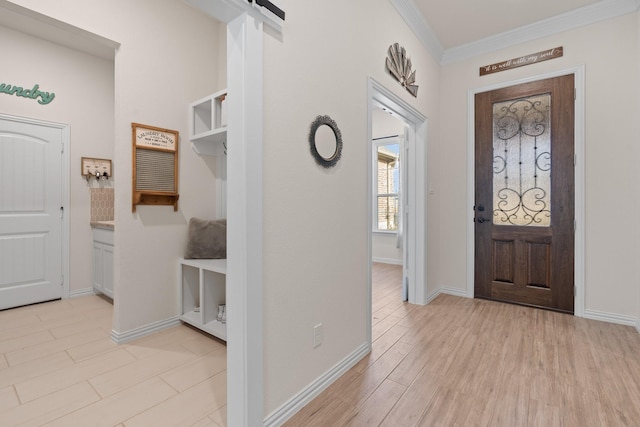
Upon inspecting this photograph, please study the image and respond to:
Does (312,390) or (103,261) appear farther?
(103,261)

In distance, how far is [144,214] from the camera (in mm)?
2488

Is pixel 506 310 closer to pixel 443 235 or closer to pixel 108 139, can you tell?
pixel 443 235

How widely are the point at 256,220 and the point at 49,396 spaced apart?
1.61 meters

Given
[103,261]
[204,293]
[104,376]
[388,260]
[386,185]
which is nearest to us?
[104,376]

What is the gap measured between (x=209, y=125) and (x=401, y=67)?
1.86 m

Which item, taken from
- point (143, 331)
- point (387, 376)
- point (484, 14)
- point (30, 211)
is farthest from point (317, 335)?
point (30, 211)

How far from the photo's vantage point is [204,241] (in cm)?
264

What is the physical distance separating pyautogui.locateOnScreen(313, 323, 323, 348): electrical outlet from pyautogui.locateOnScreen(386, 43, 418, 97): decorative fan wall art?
209 centimetres

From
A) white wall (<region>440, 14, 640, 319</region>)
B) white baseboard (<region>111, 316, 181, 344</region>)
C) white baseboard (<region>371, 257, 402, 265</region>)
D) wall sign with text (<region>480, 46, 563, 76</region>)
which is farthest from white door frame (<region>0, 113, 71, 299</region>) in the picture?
white wall (<region>440, 14, 640, 319</region>)

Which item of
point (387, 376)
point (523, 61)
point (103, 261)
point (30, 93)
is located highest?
point (523, 61)

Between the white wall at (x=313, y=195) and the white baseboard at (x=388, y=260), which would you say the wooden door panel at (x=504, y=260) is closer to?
the white wall at (x=313, y=195)

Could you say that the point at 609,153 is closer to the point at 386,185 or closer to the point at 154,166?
the point at 386,185

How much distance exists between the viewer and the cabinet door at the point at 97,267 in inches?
135

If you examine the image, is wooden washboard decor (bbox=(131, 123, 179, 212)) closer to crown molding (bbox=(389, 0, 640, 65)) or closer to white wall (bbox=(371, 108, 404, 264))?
crown molding (bbox=(389, 0, 640, 65))
